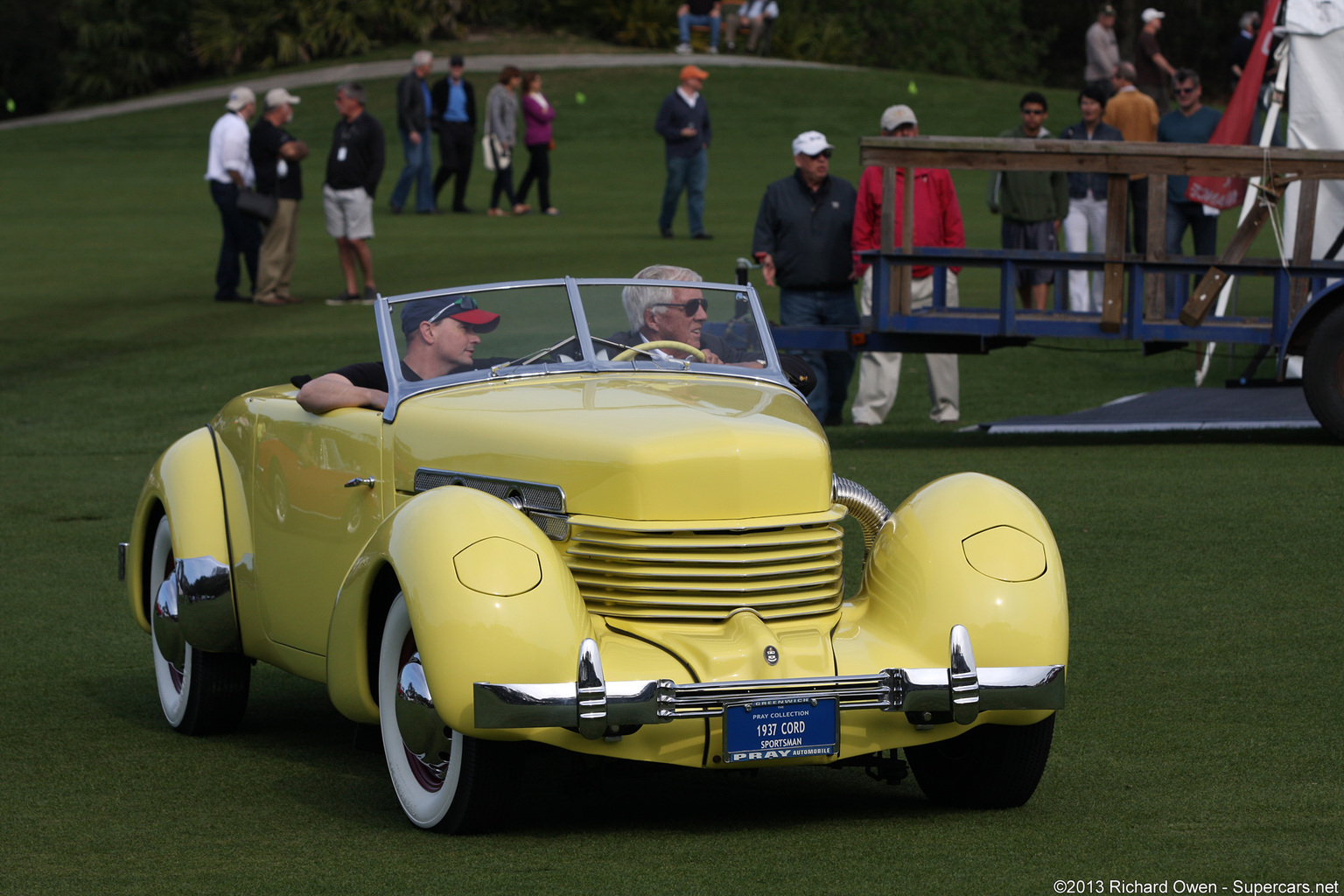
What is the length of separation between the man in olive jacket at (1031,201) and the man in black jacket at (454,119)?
43.9 ft

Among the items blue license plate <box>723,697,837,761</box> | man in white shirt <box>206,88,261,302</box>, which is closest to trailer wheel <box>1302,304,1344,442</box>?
blue license plate <box>723,697,837,761</box>

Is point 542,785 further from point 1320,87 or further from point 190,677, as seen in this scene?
point 1320,87

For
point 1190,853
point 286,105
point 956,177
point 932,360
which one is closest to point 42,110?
point 956,177

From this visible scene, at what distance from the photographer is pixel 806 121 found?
39.5 meters

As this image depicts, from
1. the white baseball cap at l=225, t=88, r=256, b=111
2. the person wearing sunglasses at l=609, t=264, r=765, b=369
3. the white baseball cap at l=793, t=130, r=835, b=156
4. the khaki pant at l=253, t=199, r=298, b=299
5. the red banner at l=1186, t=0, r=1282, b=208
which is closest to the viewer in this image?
the person wearing sunglasses at l=609, t=264, r=765, b=369

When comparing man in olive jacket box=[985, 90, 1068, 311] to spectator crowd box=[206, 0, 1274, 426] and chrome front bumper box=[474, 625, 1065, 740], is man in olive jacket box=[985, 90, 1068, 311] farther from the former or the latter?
chrome front bumper box=[474, 625, 1065, 740]

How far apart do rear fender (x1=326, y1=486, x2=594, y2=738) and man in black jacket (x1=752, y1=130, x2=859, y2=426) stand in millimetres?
8158

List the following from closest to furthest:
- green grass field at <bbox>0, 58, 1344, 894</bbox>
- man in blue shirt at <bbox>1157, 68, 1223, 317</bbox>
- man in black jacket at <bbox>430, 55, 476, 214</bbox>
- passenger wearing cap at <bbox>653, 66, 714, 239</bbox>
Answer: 1. green grass field at <bbox>0, 58, 1344, 894</bbox>
2. man in blue shirt at <bbox>1157, 68, 1223, 317</bbox>
3. passenger wearing cap at <bbox>653, 66, 714, 239</bbox>
4. man in black jacket at <bbox>430, 55, 476, 214</bbox>

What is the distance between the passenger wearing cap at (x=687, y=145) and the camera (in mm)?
23906

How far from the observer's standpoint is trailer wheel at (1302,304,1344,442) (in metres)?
11.8

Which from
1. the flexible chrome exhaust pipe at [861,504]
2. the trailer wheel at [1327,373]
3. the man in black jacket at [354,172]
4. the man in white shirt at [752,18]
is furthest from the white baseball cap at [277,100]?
the man in white shirt at [752,18]

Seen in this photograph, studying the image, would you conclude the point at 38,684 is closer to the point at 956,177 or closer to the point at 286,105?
the point at 286,105

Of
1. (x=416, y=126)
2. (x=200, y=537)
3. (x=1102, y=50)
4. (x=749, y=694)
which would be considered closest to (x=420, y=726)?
(x=749, y=694)

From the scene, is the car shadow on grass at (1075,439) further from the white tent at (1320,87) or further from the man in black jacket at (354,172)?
the man in black jacket at (354,172)
